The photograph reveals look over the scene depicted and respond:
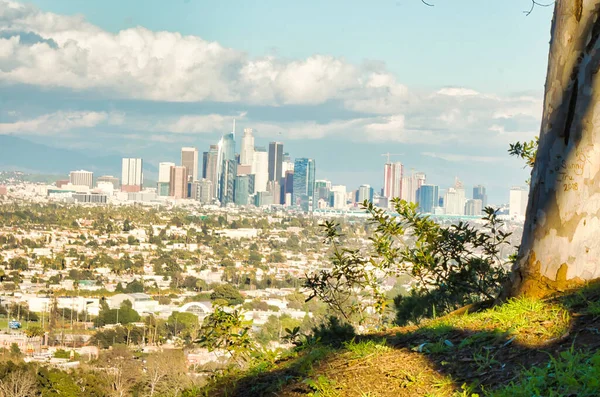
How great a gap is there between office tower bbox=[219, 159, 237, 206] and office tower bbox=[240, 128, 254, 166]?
213cm

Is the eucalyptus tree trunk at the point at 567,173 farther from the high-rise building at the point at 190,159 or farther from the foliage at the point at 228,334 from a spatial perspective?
the high-rise building at the point at 190,159

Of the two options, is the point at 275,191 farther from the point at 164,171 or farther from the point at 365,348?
the point at 365,348

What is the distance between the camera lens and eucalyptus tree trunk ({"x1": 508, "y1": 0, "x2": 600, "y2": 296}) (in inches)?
164

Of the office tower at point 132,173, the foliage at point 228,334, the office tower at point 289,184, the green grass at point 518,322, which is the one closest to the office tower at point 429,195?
the foliage at point 228,334

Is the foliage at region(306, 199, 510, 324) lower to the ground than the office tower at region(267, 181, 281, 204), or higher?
higher

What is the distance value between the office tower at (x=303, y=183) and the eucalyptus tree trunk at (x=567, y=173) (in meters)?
86.2

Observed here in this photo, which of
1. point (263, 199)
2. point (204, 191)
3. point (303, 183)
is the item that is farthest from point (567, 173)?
point (204, 191)

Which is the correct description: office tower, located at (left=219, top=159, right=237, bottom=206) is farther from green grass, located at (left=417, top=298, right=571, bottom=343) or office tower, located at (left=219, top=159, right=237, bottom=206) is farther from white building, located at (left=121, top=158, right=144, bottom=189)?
green grass, located at (left=417, top=298, right=571, bottom=343)

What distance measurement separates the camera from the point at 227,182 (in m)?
104

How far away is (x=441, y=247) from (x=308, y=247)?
48293mm

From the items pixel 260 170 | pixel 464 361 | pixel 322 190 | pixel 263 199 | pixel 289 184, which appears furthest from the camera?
pixel 260 170

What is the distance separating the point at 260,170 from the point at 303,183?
33.8ft

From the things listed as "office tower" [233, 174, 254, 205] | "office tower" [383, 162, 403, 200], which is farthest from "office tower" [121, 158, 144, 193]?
"office tower" [383, 162, 403, 200]

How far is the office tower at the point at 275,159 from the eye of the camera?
10427 centimetres
